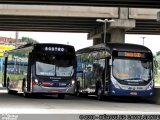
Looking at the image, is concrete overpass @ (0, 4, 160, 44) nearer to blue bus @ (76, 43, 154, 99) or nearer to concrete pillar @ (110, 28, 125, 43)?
concrete pillar @ (110, 28, 125, 43)

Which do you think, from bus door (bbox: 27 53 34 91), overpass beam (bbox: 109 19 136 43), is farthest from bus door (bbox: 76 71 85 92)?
overpass beam (bbox: 109 19 136 43)

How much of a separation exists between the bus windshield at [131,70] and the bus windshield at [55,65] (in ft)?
8.96

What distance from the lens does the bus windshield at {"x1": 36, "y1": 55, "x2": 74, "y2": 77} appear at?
89.1 ft

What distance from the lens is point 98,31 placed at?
195 ft

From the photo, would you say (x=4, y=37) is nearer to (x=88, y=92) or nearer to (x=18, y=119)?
(x=88, y=92)

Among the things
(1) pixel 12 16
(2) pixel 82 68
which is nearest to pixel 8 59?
(2) pixel 82 68

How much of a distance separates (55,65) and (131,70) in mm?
Answer: 4236

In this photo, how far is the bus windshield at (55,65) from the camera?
27.2 meters

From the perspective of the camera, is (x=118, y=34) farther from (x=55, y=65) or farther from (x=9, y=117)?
(x=9, y=117)

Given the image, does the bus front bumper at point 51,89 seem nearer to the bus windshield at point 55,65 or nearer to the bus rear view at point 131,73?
the bus windshield at point 55,65

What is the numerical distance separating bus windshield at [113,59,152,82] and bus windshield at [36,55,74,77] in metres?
2.73

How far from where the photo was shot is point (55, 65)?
89.5 feet

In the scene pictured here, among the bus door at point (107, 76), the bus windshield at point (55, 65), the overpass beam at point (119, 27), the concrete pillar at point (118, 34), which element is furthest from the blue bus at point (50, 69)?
the concrete pillar at point (118, 34)

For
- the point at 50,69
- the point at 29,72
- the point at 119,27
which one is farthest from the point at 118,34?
the point at 29,72
